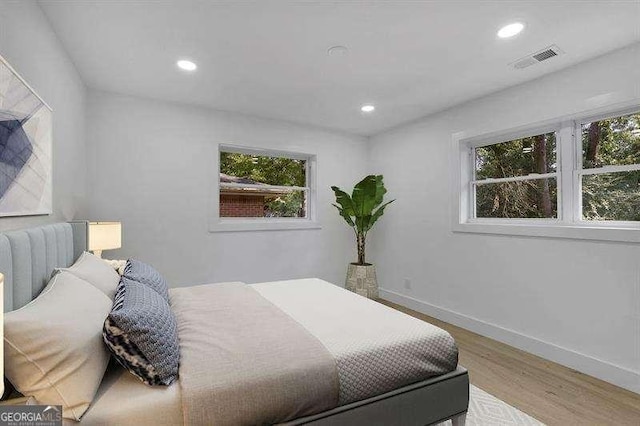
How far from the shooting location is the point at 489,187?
3.27 m

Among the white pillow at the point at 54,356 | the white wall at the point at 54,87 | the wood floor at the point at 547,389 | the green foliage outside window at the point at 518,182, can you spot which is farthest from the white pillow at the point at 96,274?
the green foliage outside window at the point at 518,182

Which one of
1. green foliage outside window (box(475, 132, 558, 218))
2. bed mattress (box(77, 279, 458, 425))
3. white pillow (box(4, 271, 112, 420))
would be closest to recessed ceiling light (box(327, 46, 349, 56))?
bed mattress (box(77, 279, 458, 425))

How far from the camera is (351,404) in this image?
1.37m

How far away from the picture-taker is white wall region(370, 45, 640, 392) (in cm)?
224

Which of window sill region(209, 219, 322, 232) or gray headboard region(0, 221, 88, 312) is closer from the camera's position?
gray headboard region(0, 221, 88, 312)

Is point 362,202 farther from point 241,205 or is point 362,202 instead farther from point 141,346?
point 141,346

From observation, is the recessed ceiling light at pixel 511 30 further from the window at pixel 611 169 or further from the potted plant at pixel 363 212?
the potted plant at pixel 363 212

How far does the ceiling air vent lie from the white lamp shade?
3.46 m

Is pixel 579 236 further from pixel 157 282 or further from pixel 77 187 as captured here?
pixel 77 187

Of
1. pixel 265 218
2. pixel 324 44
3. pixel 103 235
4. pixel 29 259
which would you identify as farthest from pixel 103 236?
pixel 324 44

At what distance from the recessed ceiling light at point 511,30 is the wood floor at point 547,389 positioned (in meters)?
2.40

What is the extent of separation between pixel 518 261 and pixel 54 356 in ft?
10.7

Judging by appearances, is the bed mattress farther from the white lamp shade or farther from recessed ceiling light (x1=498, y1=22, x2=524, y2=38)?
recessed ceiling light (x1=498, y1=22, x2=524, y2=38)

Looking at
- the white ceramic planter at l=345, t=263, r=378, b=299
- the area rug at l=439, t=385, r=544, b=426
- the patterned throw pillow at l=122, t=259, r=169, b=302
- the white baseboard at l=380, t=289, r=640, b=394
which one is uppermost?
the patterned throw pillow at l=122, t=259, r=169, b=302
